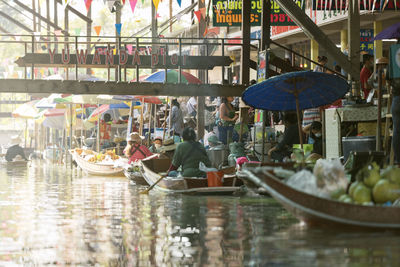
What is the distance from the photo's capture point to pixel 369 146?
44.4 feet

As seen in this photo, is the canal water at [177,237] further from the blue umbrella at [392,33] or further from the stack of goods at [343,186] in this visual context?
the blue umbrella at [392,33]

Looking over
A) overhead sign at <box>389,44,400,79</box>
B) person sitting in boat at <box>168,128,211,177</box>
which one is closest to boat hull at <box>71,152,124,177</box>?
person sitting in boat at <box>168,128,211,177</box>

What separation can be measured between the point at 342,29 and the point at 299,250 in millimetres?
21856

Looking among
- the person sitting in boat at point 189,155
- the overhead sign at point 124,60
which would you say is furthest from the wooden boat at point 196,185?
the overhead sign at point 124,60

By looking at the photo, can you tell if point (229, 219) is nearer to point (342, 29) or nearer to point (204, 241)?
point (204, 241)

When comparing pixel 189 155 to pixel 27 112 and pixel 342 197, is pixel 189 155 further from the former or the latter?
pixel 27 112

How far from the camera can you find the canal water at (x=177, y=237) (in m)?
7.12

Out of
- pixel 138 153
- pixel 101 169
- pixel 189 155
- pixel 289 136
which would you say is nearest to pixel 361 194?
pixel 189 155

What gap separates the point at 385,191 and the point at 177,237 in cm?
236

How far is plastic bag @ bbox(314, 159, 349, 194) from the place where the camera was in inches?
353

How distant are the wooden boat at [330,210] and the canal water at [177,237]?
127 millimetres

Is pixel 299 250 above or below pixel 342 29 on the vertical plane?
below

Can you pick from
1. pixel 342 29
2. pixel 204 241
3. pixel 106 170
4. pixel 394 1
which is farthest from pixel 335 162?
pixel 342 29

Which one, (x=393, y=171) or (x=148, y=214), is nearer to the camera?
(x=393, y=171)
